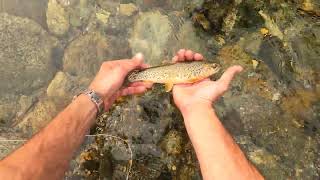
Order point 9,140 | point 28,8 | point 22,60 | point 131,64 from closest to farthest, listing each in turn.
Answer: point 131,64 → point 9,140 → point 22,60 → point 28,8

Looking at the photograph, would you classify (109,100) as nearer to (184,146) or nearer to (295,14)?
(184,146)

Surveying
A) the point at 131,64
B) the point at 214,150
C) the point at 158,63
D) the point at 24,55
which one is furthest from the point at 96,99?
the point at 24,55

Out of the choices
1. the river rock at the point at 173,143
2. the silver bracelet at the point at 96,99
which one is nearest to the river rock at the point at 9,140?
the silver bracelet at the point at 96,99

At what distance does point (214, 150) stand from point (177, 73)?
1.55 m

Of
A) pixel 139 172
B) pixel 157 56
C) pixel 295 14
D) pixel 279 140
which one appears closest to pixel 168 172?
pixel 139 172

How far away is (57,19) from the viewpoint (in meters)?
7.74

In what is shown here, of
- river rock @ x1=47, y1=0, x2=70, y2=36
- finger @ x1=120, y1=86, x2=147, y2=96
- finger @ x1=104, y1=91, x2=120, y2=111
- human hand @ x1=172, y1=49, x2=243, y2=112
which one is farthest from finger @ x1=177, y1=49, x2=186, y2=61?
river rock @ x1=47, y1=0, x2=70, y2=36

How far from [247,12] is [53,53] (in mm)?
3503

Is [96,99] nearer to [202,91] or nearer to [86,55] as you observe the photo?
[202,91]

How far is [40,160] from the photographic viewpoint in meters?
4.13

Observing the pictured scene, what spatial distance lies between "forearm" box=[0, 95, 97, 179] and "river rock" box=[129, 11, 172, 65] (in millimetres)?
2121

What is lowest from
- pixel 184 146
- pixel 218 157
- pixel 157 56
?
pixel 184 146

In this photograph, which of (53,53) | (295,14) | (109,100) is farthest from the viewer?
(53,53)

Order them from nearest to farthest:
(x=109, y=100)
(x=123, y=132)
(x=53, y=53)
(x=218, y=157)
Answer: (x=218, y=157)
(x=109, y=100)
(x=123, y=132)
(x=53, y=53)
